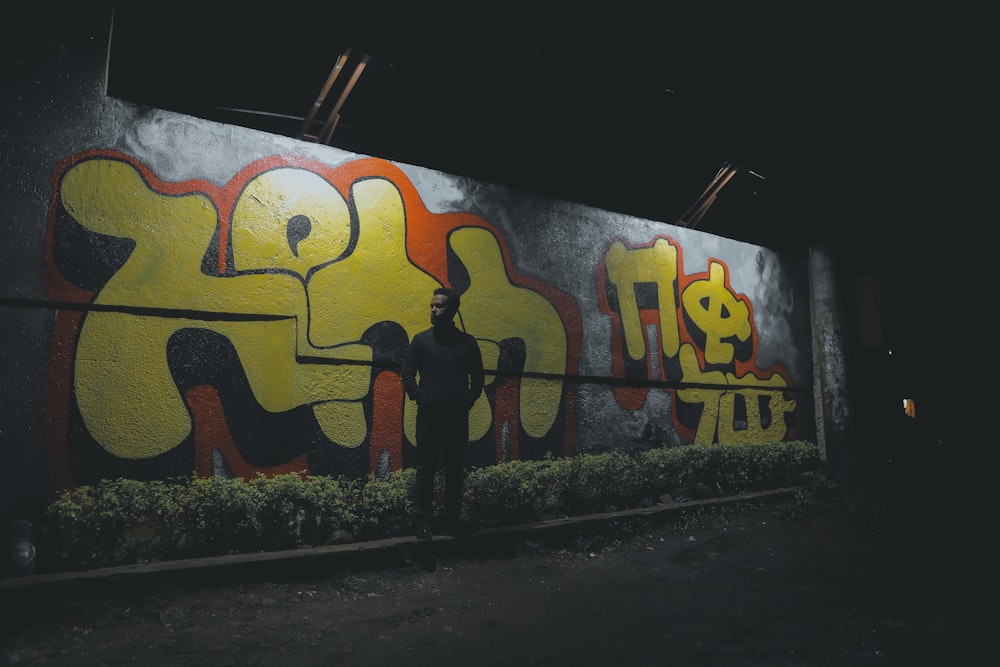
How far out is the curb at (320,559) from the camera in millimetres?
3715

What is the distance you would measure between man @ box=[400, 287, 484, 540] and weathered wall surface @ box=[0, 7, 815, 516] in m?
1.04

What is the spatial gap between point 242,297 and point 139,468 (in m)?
1.65

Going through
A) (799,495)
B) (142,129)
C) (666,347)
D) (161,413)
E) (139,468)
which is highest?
(142,129)

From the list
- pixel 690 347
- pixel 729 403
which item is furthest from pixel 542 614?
pixel 729 403

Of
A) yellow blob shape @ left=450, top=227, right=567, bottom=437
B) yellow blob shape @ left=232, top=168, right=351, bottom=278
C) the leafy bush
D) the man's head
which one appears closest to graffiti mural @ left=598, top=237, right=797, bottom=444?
yellow blob shape @ left=450, top=227, right=567, bottom=437

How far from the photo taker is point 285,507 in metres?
4.71

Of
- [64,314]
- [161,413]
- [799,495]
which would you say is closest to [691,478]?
[799,495]

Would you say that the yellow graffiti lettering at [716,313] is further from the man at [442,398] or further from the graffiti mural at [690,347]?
the man at [442,398]

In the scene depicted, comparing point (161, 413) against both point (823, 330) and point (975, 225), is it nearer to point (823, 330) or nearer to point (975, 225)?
point (823, 330)

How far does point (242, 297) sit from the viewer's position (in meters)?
5.35

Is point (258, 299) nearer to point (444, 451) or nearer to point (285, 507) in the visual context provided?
point (285, 507)

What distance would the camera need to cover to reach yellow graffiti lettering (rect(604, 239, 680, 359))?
8164 mm

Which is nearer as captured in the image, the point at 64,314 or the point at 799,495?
the point at 64,314

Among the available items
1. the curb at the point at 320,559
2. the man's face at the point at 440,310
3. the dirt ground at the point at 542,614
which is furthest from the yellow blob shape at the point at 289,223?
the dirt ground at the point at 542,614
